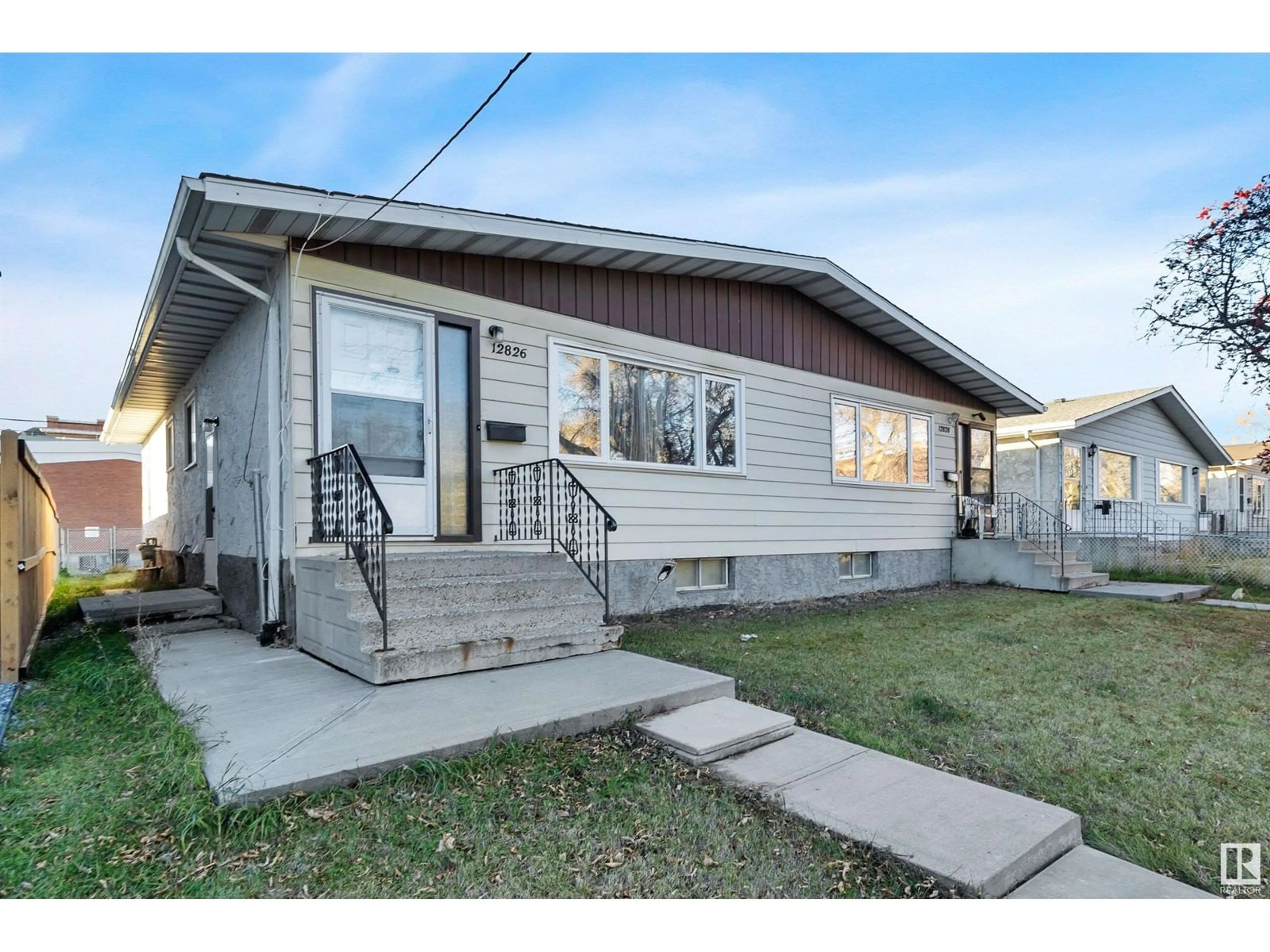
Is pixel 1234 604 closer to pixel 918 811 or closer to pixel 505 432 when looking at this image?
pixel 918 811

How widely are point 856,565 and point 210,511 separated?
8.54 metres

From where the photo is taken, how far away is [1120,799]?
3047mm

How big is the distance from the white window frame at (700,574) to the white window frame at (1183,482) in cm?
1514

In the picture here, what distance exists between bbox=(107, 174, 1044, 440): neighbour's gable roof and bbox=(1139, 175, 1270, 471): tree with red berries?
3.15 meters

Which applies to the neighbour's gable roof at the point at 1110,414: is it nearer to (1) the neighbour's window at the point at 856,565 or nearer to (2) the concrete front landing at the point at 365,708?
(1) the neighbour's window at the point at 856,565

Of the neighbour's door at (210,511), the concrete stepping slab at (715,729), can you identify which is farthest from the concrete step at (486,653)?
the neighbour's door at (210,511)

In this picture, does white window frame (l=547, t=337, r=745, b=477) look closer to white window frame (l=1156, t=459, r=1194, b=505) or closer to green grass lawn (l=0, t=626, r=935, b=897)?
green grass lawn (l=0, t=626, r=935, b=897)

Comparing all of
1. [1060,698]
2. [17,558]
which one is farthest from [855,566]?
[17,558]

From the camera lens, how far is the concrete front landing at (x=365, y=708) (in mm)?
2848

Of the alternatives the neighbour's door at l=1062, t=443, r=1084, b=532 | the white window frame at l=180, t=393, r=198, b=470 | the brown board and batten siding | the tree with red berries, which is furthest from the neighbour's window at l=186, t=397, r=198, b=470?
the neighbour's door at l=1062, t=443, r=1084, b=532

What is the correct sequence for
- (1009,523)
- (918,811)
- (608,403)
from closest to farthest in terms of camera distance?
(918,811), (608,403), (1009,523)

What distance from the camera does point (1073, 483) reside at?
15102mm

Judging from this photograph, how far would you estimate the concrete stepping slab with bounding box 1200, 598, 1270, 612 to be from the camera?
8719 millimetres
